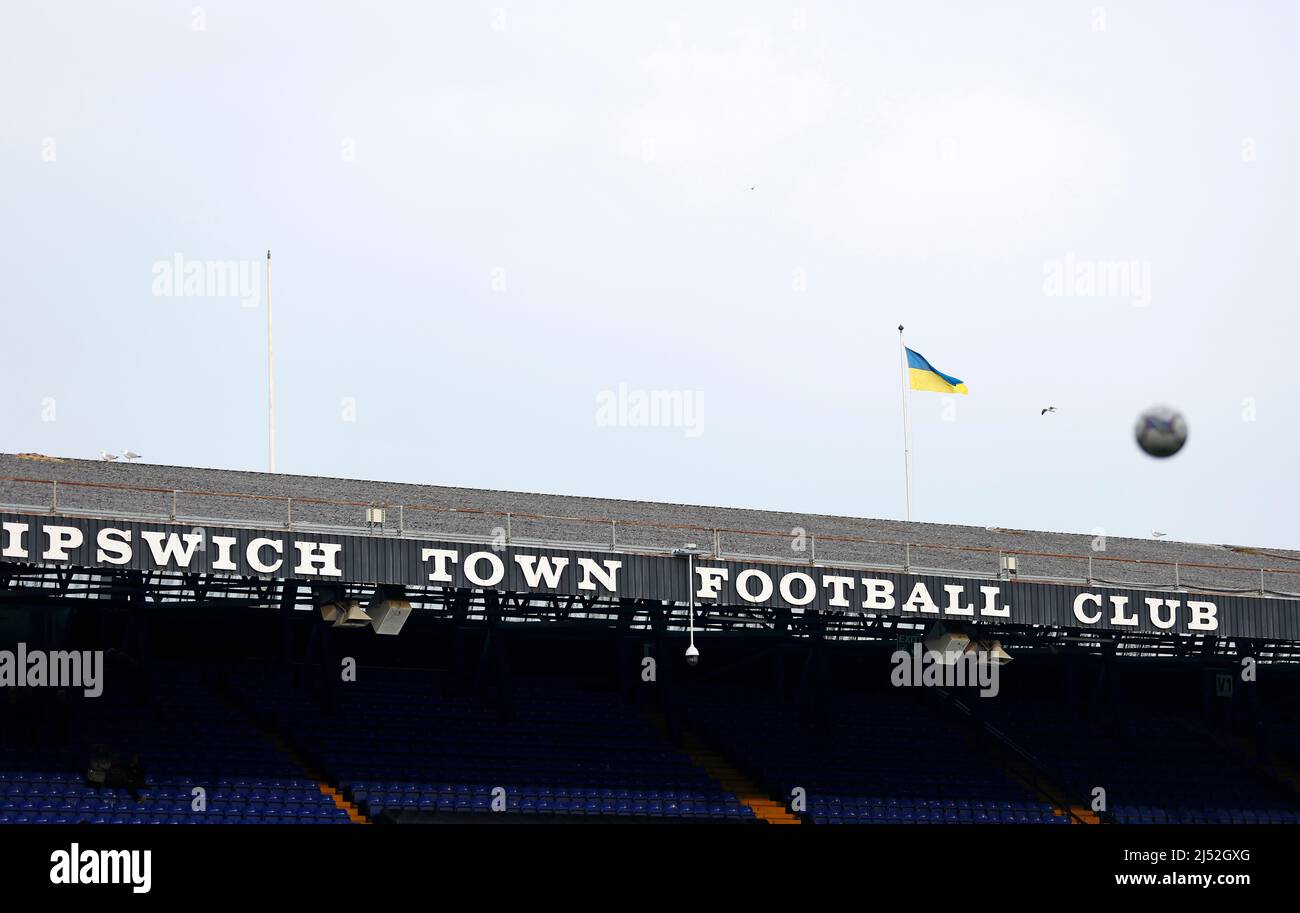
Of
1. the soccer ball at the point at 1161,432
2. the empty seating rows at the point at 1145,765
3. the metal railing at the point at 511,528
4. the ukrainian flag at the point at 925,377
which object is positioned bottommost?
the empty seating rows at the point at 1145,765

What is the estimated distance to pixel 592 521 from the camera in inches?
1770

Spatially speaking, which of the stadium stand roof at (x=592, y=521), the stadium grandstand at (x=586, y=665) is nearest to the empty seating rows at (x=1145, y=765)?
the stadium grandstand at (x=586, y=665)

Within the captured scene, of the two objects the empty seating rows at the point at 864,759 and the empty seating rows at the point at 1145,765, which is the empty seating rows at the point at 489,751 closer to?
the empty seating rows at the point at 864,759

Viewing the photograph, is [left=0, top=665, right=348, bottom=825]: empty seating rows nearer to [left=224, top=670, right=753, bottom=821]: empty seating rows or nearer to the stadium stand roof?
[left=224, top=670, right=753, bottom=821]: empty seating rows

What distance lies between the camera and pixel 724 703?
51844 millimetres

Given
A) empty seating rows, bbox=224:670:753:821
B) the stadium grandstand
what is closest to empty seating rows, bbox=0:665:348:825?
the stadium grandstand

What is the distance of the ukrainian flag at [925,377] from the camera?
179 ft

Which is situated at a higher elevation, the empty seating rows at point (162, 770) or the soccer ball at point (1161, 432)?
the soccer ball at point (1161, 432)

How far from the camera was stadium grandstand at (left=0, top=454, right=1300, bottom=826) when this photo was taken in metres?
40.5

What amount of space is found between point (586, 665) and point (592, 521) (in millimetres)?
7662

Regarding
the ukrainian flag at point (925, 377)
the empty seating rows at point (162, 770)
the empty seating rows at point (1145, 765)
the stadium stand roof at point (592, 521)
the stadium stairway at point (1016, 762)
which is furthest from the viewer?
the ukrainian flag at point (925, 377)

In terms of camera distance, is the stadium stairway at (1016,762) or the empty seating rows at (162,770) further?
the stadium stairway at (1016,762)

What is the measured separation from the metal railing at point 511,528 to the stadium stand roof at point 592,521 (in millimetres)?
67
